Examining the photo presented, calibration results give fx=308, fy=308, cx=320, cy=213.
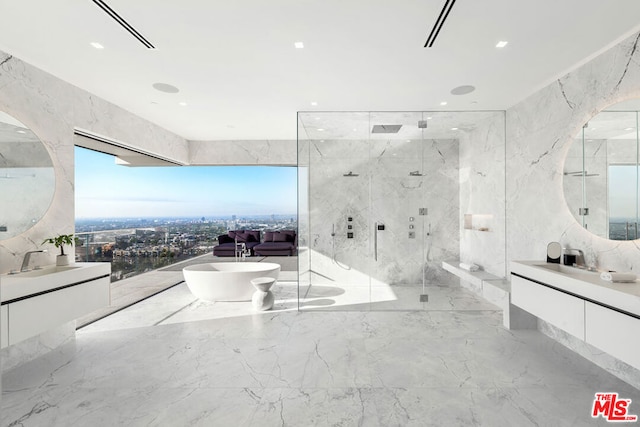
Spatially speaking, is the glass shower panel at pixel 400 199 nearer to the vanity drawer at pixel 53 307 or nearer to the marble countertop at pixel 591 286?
the marble countertop at pixel 591 286

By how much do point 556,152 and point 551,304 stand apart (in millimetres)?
1711

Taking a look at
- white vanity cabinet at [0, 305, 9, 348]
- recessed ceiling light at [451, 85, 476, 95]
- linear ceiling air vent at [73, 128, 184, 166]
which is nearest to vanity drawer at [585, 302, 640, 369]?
recessed ceiling light at [451, 85, 476, 95]

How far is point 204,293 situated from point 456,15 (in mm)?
4565

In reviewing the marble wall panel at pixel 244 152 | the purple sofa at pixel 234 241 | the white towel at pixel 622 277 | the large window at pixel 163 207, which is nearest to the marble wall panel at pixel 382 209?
the marble wall panel at pixel 244 152

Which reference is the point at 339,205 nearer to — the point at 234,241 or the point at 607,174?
the point at 607,174

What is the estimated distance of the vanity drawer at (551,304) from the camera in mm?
2486

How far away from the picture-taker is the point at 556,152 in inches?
135

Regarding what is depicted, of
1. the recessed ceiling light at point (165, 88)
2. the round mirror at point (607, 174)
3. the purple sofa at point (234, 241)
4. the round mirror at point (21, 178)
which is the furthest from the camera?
the purple sofa at point (234, 241)

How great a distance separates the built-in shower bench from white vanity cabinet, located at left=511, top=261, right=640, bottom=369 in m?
0.51

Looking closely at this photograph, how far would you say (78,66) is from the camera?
124 inches

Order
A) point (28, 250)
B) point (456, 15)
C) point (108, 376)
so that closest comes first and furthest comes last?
point (456, 15) → point (108, 376) → point (28, 250)

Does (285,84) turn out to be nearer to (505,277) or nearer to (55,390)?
(55,390)

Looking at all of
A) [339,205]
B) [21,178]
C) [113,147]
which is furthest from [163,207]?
[339,205]

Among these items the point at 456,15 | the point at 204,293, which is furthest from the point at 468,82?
the point at 204,293
